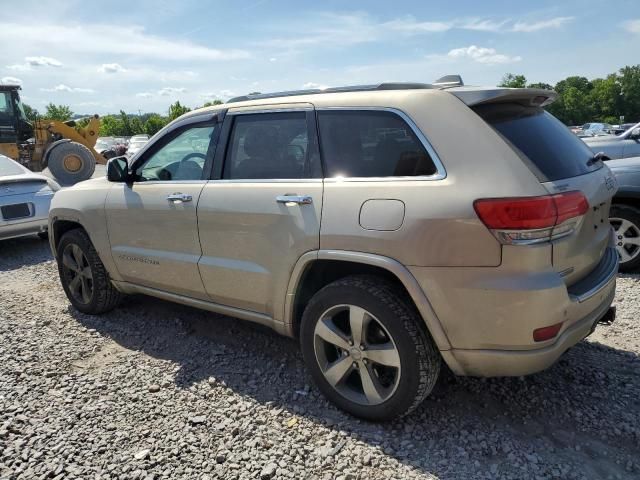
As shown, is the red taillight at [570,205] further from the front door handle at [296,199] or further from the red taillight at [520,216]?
the front door handle at [296,199]

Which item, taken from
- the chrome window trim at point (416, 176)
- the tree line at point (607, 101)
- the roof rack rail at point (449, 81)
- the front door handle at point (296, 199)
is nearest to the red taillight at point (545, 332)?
the chrome window trim at point (416, 176)

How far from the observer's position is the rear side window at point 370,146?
8.19 feet

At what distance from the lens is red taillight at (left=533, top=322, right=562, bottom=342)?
7.39 feet

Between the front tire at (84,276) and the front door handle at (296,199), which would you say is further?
the front tire at (84,276)

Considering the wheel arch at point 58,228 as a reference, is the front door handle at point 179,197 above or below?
above

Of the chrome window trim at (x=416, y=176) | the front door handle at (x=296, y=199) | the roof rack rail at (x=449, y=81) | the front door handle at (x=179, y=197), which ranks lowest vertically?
the front door handle at (x=179, y=197)

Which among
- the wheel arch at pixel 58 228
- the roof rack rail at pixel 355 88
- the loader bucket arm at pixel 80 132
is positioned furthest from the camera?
the loader bucket arm at pixel 80 132

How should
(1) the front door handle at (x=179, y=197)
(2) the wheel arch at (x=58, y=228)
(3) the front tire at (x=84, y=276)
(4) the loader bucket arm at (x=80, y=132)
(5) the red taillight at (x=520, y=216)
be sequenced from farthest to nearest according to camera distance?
(4) the loader bucket arm at (x=80, y=132), (2) the wheel arch at (x=58, y=228), (3) the front tire at (x=84, y=276), (1) the front door handle at (x=179, y=197), (5) the red taillight at (x=520, y=216)

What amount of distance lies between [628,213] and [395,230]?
3487mm

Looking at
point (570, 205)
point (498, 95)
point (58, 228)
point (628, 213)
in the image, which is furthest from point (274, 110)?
point (628, 213)

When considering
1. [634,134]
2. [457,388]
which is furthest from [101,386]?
[634,134]

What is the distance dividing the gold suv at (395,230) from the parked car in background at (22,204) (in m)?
4.31

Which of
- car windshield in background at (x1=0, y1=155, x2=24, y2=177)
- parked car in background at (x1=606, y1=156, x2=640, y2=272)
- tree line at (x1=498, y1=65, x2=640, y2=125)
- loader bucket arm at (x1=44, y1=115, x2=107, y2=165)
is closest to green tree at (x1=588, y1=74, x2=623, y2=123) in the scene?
tree line at (x1=498, y1=65, x2=640, y2=125)

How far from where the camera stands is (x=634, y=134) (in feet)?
24.5
